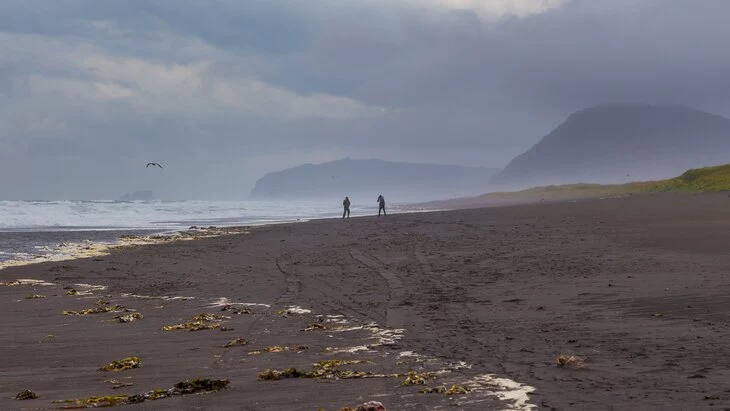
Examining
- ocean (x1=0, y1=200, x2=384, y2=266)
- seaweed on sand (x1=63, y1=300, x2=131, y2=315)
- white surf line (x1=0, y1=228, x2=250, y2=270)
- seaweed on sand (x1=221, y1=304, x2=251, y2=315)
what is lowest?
seaweed on sand (x1=221, y1=304, x2=251, y2=315)

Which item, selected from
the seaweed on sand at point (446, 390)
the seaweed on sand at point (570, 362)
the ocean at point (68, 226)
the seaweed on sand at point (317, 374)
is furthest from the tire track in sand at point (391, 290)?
the ocean at point (68, 226)

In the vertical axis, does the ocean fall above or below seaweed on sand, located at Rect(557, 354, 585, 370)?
above

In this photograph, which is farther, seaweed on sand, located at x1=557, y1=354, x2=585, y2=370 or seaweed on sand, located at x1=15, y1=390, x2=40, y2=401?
seaweed on sand, located at x1=557, y1=354, x2=585, y2=370

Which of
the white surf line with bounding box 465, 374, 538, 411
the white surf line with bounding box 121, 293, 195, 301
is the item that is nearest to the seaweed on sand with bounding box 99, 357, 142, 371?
the white surf line with bounding box 465, 374, 538, 411

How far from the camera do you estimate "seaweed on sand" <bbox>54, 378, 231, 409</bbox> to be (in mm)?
6247

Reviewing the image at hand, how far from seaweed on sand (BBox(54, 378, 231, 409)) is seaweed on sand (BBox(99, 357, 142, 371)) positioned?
51.4 inches

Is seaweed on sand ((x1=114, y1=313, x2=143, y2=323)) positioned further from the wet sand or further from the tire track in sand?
the tire track in sand

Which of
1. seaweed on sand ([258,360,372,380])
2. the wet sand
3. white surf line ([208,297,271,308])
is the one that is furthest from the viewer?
white surf line ([208,297,271,308])

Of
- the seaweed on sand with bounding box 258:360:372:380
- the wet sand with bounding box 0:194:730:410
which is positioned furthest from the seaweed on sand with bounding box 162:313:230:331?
the seaweed on sand with bounding box 258:360:372:380

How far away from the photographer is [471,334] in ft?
30.2

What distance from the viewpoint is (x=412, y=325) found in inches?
396

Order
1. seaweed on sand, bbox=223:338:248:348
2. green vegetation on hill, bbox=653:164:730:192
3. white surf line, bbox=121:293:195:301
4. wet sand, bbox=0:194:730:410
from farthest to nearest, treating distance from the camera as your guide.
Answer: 1. green vegetation on hill, bbox=653:164:730:192
2. white surf line, bbox=121:293:195:301
3. seaweed on sand, bbox=223:338:248:348
4. wet sand, bbox=0:194:730:410

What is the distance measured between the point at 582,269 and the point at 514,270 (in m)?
1.44

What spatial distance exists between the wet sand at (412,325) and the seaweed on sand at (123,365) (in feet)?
0.47
